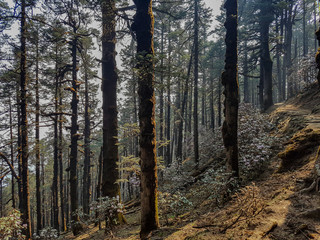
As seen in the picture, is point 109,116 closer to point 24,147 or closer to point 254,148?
point 24,147

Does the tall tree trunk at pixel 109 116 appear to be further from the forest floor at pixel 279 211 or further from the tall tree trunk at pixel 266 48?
the tall tree trunk at pixel 266 48

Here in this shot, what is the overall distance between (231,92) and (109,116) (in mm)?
5195

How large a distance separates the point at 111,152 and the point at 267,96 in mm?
14368

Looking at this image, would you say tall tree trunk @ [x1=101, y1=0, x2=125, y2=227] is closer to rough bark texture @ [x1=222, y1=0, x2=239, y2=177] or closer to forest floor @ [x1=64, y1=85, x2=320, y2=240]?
forest floor @ [x1=64, y1=85, x2=320, y2=240]

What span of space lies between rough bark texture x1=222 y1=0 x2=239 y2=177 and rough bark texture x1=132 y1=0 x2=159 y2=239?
2767mm

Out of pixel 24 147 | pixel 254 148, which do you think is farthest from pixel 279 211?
pixel 24 147

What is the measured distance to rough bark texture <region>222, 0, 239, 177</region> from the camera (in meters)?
5.88

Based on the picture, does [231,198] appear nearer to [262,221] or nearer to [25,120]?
[262,221]

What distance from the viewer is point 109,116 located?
7.84 metres

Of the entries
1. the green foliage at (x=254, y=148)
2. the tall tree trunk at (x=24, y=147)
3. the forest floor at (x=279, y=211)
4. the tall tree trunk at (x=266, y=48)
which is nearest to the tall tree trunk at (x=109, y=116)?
the forest floor at (x=279, y=211)

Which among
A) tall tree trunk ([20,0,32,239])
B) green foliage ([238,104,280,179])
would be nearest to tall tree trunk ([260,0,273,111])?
green foliage ([238,104,280,179])

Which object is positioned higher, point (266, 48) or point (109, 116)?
point (266, 48)

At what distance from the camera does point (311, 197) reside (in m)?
3.45

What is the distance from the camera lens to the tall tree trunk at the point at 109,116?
738 centimetres
